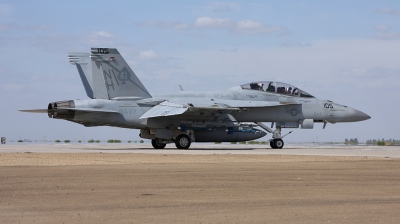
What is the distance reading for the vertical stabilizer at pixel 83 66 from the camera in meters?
35.0

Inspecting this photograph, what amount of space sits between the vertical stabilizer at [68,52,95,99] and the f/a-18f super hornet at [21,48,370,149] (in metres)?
3.92

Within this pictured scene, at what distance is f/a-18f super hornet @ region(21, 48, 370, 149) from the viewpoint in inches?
1160

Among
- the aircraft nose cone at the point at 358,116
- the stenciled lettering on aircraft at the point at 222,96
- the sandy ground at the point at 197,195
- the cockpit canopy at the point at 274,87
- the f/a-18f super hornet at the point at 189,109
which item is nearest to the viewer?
the sandy ground at the point at 197,195

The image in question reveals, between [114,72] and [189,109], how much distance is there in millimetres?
3968

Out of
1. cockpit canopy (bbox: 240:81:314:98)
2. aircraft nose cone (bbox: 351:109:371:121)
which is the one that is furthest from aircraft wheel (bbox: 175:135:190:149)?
aircraft nose cone (bbox: 351:109:371:121)

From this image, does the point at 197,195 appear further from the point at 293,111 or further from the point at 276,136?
the point at 276,136

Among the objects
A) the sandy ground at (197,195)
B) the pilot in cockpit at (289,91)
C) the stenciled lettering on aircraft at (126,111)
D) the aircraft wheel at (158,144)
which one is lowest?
the sandy ground at (197,195)

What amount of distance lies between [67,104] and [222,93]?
7629mm

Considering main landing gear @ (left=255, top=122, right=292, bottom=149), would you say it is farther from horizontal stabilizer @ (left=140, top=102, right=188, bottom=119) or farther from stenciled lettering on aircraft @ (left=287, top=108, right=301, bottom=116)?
horizontal stabilizer @ (left=140, top=102, right=188, bottom=119)

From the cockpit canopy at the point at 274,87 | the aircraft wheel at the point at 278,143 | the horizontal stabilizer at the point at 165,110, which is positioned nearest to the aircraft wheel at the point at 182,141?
the horizontal stabilizer at the point at 165,110

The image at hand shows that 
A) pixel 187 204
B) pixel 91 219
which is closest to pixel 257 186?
pixel 187 204

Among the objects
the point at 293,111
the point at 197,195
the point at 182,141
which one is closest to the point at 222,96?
the point at 182,141

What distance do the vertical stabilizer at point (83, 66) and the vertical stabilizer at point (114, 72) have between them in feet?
17.2

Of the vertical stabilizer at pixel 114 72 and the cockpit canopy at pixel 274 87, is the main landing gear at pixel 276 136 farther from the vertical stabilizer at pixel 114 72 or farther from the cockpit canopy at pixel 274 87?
the vertical stabilizer at pixel 114 72
